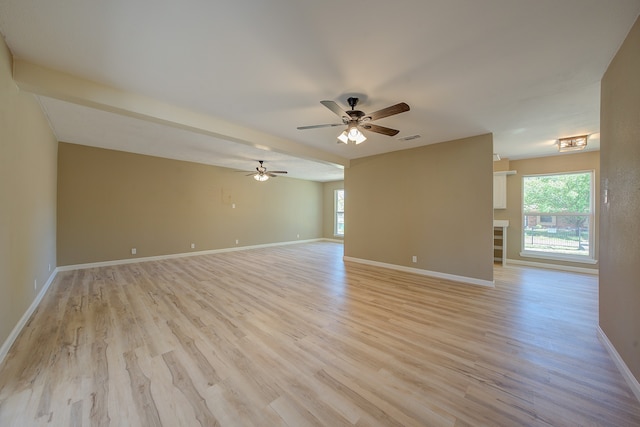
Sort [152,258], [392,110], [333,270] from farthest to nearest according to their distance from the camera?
1. [152,258]
2. [333,270]
3. [392,110]

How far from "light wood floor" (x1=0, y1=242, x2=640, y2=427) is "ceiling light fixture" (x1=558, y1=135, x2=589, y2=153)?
2.41 m

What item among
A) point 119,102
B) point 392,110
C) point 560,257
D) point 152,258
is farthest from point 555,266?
point 152,258

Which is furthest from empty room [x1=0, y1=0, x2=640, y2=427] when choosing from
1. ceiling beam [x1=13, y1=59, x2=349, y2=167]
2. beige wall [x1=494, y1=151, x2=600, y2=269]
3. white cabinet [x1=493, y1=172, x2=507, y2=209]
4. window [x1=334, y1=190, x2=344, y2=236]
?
window [x1=334, y1=190, x2=344, y2=236]

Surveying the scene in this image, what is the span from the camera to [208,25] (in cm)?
175

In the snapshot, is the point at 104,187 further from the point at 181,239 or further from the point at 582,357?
the point at 582,357

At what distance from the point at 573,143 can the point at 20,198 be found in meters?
7.74

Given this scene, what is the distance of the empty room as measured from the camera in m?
1.60

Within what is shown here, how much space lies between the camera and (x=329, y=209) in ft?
32.9

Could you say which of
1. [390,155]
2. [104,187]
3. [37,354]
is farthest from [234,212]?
[37,354]

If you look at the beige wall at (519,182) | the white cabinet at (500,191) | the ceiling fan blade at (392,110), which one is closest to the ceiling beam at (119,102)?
the ceiling fan blade at (392,110)

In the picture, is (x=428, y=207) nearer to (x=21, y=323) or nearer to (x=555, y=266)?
(x=555, y=266)

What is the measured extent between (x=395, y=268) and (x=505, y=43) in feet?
13.6

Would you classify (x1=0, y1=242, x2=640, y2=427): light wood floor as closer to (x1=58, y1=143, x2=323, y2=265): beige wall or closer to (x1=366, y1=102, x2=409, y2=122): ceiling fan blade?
(x1=58, y1=143, x2=323, y2=265): beige wall

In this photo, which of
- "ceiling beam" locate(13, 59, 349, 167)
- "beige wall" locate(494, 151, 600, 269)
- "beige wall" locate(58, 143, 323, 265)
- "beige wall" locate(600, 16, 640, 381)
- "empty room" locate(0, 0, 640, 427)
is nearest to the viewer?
"empty room" locate(0, 0, 640, 427)
